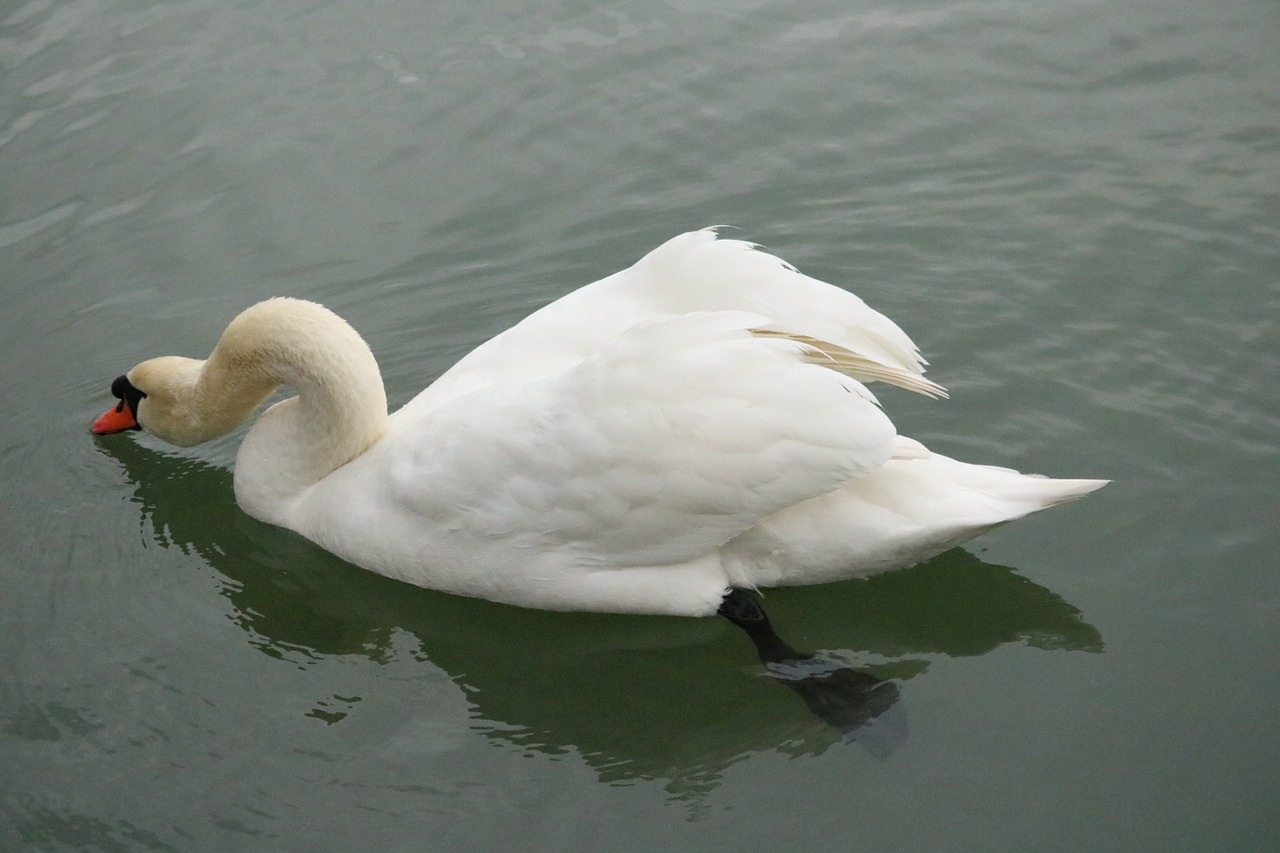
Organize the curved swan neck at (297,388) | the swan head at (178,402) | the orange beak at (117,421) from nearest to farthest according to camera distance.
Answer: the curved swan neck at (297,388) → the swan head at (178,402) → the orange beak at (117,421)

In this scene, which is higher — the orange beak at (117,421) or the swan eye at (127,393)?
the swan eye at (127,393)

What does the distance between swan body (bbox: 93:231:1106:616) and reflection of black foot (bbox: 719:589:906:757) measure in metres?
0.14

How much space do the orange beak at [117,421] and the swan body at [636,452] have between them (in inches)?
29.8

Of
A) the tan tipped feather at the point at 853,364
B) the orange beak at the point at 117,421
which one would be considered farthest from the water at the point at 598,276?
the tan tipped feather at the point at 853,364

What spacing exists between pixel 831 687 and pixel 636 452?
1248 millimetres

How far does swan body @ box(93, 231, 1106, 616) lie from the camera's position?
221 inches

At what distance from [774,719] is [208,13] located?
328 inches

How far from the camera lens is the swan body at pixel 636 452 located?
5.61 m

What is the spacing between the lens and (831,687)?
584cm

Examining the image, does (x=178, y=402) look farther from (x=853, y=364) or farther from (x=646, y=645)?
(x=853, y=364)

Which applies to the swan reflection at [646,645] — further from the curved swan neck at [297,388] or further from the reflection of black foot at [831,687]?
the curved swan neck at [297,388]

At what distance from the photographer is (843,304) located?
6289mm

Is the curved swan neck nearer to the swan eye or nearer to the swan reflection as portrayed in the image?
the swan reflection

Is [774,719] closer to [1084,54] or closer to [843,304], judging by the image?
[843,304]
